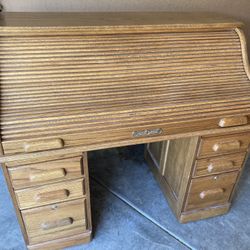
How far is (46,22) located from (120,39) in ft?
1.05

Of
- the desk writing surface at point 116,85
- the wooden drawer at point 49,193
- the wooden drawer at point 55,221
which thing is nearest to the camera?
the desk writing surface at point 116,85

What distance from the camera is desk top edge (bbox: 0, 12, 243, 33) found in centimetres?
115

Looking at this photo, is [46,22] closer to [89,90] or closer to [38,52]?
[38,52]

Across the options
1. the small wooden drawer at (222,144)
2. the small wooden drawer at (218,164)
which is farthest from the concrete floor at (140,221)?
the small wooden drawer at (222,144)

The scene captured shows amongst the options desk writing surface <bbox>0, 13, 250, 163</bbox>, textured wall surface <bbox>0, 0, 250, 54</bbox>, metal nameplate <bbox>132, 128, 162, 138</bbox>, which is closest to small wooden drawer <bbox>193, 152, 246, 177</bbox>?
desk writing surface <bbox>0, 13, 250, 163</bbox>

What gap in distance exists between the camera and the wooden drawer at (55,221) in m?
1.32

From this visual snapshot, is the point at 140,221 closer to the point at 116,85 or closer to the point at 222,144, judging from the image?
the point at 222,144

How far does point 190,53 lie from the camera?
4.40ft

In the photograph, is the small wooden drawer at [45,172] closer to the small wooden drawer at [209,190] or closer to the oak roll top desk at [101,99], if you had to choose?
the oak roll top desk at [101,99]

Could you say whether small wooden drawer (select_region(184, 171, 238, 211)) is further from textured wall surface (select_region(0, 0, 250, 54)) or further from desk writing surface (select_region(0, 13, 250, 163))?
textured wall surface (select_region(0, 0, 250, 54))

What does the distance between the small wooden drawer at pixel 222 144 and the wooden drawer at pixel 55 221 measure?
2.11ft

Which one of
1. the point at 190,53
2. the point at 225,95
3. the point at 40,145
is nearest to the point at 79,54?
the point at 40,145

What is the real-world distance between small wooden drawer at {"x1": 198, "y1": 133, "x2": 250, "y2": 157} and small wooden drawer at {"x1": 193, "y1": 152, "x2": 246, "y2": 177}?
0.04m

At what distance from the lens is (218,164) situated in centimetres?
147
